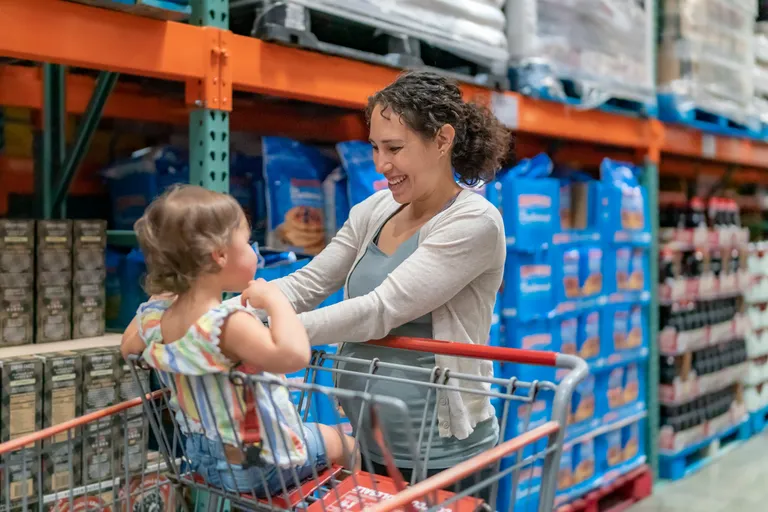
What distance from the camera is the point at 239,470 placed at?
1.15 meters

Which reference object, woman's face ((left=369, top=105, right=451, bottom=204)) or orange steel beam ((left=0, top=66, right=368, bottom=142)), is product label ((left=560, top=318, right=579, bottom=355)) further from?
woman's face ((left=369, top=105, right=451, bottom=204))

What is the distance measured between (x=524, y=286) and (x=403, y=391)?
1.51 metres

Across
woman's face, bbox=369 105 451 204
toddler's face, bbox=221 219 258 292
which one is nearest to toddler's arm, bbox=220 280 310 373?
toddler's face, bbox=221 219 258 292

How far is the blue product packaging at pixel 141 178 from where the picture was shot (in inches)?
100.0

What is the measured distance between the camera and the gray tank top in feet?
4.84

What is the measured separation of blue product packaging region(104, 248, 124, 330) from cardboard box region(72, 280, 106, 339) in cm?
30

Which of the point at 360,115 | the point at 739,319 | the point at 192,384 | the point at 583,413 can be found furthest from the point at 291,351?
the point at 739,319

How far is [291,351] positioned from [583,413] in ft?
8.40

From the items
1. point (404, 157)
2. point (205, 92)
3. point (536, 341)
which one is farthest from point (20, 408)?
point (536, 341)

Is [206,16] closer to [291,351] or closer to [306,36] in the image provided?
[306,36]

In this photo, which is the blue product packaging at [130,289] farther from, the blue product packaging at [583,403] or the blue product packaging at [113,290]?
the blue product packaging at [583,403]

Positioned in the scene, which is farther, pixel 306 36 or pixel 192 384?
pixel 306 36

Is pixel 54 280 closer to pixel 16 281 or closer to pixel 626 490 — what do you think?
pixel 16 281

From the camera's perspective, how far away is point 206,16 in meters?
1.87
